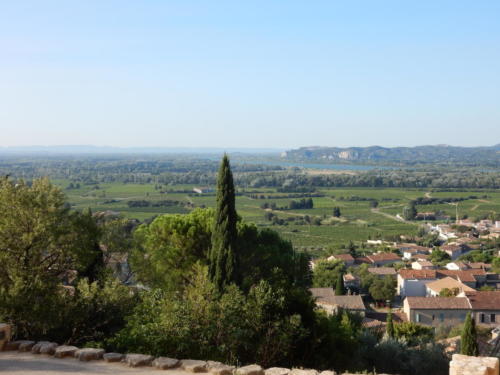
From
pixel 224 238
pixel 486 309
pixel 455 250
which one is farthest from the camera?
pixel 455 250

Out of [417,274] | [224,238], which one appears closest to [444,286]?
[417,274]

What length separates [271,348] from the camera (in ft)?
33.5

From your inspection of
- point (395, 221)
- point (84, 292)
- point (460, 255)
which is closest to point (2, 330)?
point (84, 292)

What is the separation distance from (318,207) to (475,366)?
87.9 metres

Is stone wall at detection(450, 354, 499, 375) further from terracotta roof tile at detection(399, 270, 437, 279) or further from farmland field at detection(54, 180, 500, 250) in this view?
farmland field at detection(54, 180, 500, 250)

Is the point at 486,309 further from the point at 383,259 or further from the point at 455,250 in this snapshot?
the point at 455,250

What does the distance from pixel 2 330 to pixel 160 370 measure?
3.46 meters

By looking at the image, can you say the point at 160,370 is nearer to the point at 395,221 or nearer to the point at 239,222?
the point at 239,222

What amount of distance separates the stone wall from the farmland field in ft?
165

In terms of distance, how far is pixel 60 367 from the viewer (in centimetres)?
851

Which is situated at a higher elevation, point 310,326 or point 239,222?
point 239,222

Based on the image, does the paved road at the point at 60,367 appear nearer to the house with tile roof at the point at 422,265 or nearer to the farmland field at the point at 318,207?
the house with tile roof at the point at 422,265

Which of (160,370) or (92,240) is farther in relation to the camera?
(92,240)

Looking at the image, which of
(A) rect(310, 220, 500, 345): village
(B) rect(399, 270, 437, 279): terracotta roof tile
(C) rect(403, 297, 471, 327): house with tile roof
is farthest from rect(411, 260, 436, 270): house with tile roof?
(C) rect(403, 297, 471, 327): house with tile roof
